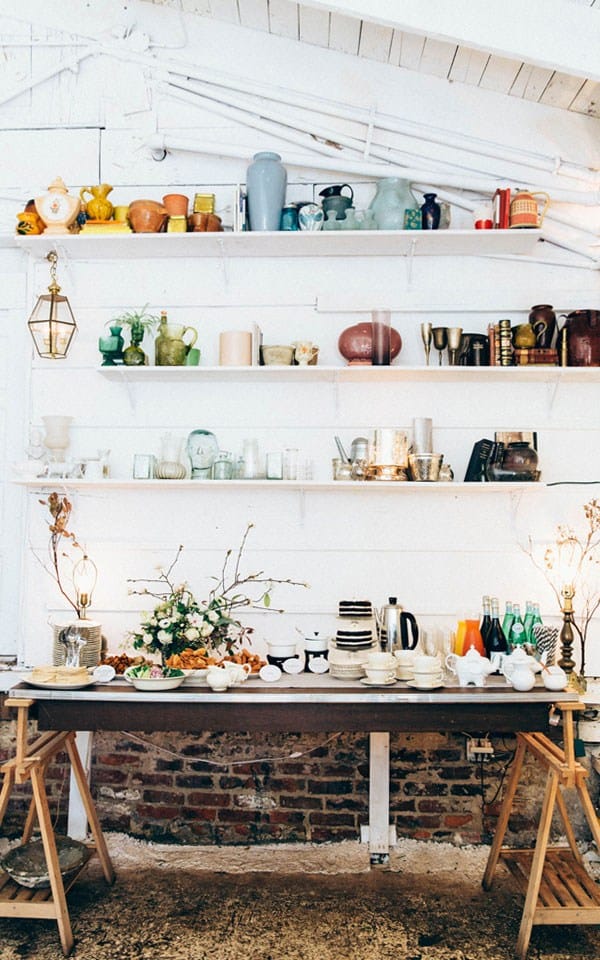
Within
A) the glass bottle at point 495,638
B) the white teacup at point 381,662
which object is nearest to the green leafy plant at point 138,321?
the white teacup at point 381,662

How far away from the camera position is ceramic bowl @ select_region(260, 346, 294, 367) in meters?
3.33

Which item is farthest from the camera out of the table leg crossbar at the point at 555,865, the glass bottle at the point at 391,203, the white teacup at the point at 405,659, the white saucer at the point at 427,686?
the glass bottle at the point at 391,203

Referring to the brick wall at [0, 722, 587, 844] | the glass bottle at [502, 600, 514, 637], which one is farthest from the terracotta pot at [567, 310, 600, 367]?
the brick wall at [0, 722, 587, 844]

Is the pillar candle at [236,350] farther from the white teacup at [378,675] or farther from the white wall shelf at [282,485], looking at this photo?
the white teacup at [378,675]

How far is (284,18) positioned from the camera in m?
3.45

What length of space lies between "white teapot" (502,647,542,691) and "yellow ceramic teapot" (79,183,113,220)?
2508 millimetres

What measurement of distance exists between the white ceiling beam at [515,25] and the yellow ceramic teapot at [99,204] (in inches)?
51.4

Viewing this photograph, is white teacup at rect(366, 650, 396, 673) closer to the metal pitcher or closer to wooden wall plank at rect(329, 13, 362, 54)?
the metal pitcher

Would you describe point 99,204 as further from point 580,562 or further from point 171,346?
point 580,562

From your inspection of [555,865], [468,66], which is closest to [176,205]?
[468,66]

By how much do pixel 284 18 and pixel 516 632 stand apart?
2837 millimetres

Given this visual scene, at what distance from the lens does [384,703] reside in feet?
9.08

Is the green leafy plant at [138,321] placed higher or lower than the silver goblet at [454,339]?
higher

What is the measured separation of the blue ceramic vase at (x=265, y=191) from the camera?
11.1ft
